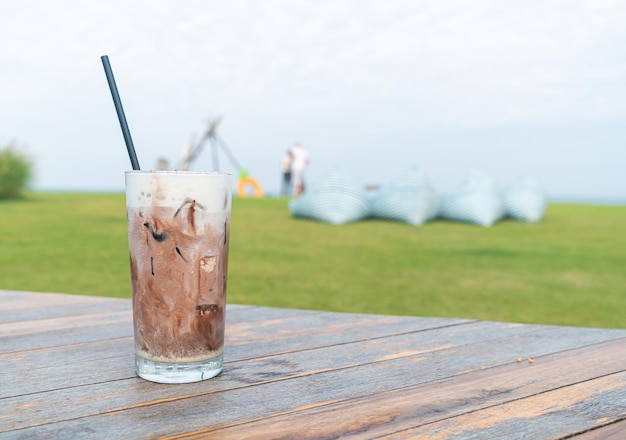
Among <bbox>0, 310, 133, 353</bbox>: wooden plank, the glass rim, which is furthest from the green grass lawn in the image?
the glass rim

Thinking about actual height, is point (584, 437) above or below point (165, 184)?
below

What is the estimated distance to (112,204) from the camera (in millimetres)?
10578

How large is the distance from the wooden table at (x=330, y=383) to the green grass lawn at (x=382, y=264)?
104 inches

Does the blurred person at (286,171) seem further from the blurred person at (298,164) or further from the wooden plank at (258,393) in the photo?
the wooden plank at (258,393)

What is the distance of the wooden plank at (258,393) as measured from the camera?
34.4 inches

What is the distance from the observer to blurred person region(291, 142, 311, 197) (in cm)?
1617

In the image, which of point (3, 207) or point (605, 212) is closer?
point (3, 207)

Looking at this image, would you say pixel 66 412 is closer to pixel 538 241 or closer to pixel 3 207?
pixel 538 241

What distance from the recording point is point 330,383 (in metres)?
1.04

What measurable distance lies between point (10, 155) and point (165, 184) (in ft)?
41.9

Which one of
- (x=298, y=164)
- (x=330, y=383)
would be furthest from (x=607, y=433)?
(x=298, y=164)

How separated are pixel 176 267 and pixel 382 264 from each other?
481 centimetres

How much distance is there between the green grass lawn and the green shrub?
10.1 feet

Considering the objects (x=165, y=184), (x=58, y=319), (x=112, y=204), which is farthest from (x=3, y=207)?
(x=165, y=184)
